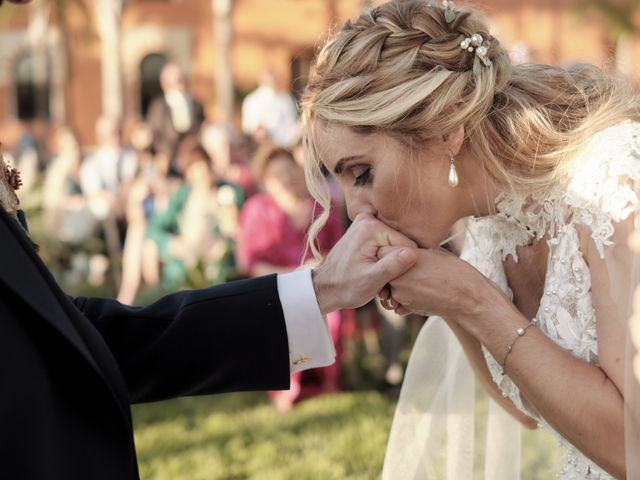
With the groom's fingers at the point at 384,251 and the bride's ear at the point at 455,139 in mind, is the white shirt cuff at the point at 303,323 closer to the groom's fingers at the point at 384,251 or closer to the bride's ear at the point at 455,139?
the groom's fingers at the point at 384,251

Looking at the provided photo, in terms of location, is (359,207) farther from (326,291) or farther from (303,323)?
(303,323)

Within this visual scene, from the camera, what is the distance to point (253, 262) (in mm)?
7320

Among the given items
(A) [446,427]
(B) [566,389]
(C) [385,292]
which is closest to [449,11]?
(C) [385,292]

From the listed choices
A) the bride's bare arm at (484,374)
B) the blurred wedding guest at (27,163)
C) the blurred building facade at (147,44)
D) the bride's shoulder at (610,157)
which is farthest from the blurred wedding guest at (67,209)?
the blurred building facade at (147,44)

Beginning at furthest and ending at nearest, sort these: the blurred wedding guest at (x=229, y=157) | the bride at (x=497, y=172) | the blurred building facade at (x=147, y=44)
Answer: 1. the blurred building facade at (x=147, y=44)
2. the blurred wedding guest at (x=229, y=157)
3. the bride at (x=497, y=172)

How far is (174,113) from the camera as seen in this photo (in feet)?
40.8

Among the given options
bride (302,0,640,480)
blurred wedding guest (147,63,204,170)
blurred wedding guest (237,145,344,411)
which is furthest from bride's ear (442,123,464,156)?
blurred wedding guest (147,63,204,170)

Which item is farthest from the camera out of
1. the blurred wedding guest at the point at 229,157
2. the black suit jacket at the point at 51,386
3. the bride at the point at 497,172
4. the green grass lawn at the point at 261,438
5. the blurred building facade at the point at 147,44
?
the blurred building facade at the point at 147,44

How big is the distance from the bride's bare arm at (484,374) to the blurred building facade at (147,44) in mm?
22792

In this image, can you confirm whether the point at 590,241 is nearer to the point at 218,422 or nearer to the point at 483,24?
the point at 483,24

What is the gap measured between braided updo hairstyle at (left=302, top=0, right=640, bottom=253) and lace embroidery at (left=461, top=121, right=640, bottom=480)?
0.08m

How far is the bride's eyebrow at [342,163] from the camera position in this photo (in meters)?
2.88

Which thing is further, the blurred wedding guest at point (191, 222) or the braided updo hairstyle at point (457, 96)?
the blurred wedding guest at point (191, 222)

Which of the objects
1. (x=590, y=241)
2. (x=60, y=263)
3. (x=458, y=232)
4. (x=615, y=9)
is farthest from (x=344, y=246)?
(x=615, y=9)
